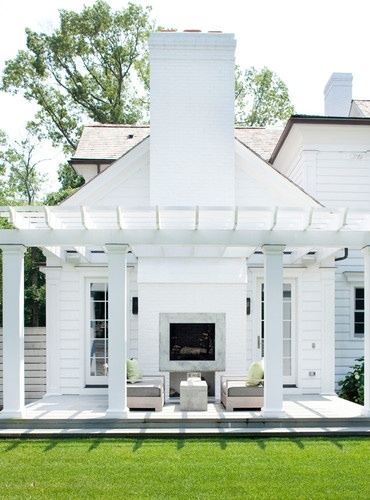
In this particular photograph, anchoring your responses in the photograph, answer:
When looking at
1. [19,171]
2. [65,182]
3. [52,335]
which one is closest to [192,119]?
[52,335]

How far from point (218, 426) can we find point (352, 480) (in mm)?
2678

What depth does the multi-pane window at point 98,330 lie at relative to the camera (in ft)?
40.8

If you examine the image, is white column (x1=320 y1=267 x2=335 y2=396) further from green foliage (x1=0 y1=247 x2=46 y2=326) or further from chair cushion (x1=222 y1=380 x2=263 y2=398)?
green foliage (x1=0 y1=247 x2=46 y2=326)

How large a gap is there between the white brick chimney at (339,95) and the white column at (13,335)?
10.8m

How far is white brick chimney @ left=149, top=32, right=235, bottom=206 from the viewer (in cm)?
1190

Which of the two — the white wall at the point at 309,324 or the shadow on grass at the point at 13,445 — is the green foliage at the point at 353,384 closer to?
the white wall at the point at 309,324

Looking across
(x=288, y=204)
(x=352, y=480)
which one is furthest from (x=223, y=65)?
(x=352, y=480)

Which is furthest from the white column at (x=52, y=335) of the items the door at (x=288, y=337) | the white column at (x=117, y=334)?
the door at (x=288, y=337)

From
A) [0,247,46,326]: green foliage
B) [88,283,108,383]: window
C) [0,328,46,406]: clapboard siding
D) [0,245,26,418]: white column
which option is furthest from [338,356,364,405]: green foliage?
[0,247,46,326]: green foliage

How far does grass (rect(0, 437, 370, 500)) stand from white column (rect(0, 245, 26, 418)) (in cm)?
84

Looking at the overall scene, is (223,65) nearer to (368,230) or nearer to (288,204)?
(288,204)

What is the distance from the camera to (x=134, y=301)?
1238 cm

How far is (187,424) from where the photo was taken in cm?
891

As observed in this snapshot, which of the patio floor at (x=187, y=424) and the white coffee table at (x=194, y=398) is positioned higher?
the white coffee table at (x=194, y=398)
